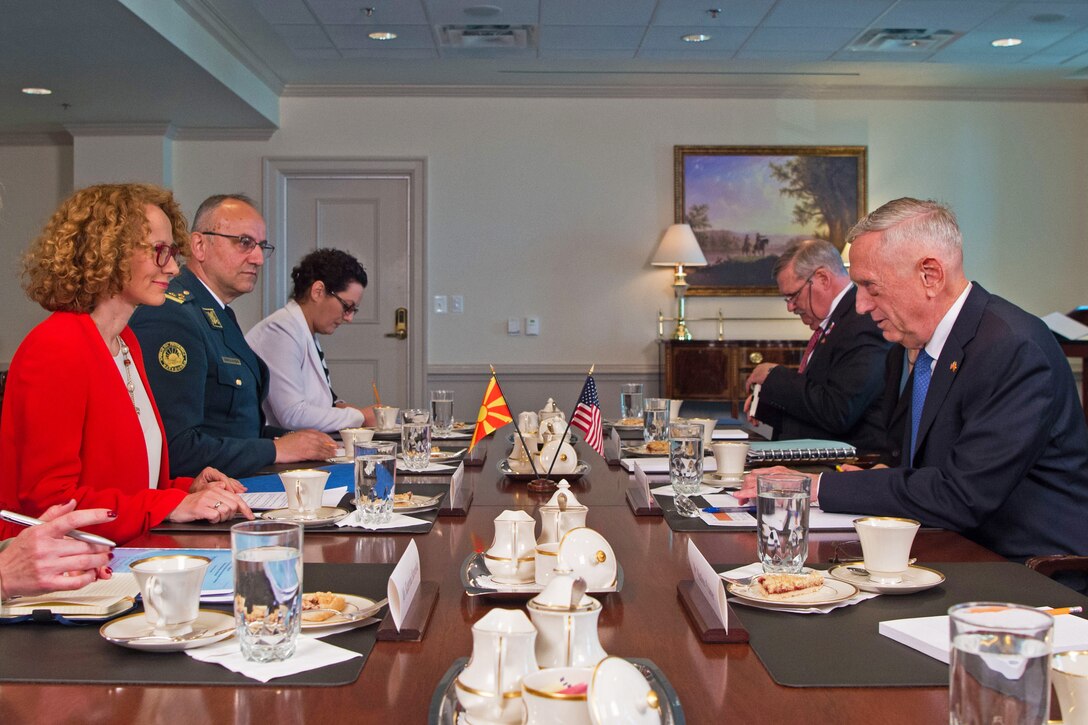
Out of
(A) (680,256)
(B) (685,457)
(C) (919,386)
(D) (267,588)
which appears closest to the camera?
(D) (267,588)

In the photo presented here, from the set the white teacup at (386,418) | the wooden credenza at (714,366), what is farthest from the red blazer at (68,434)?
the wooden credenza at (714,366)

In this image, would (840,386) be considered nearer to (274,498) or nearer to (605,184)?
(274,498)

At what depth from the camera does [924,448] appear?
7.31 feet

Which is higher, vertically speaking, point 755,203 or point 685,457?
point 755,203

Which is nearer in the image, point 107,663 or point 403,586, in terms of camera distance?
point 107,663

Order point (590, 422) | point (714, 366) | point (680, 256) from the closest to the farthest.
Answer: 1. point (590, 422)
2. point (714, 366)
3. point (680, 256)

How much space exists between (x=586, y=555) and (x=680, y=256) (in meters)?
5.64

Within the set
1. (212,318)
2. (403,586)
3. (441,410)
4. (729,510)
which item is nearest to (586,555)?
(403,586)

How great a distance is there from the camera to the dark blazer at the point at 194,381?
2.66 metres

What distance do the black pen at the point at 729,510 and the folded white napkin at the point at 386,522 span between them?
553 millimetres

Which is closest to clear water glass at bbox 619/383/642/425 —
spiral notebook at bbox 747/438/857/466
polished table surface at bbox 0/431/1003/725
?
spiral notebook at bbox 747/438/857/466

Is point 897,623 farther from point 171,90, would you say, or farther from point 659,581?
point 171,90

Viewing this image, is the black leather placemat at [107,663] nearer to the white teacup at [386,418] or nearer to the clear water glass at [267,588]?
the clear water glass at [267,588]

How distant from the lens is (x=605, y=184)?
7.26m
